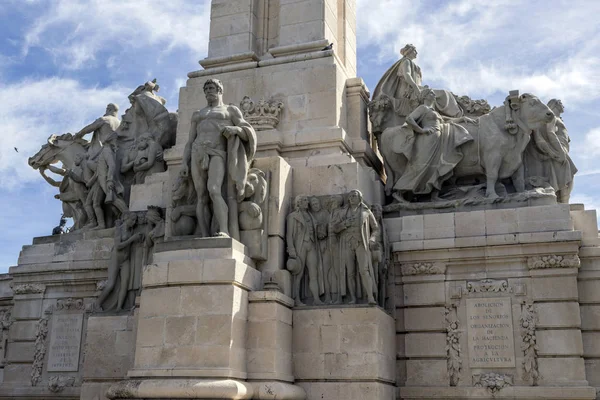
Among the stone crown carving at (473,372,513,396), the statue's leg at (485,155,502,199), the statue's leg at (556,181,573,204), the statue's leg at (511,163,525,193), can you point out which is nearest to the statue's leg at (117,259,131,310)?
the stone crown carving at (473,372,513,396)

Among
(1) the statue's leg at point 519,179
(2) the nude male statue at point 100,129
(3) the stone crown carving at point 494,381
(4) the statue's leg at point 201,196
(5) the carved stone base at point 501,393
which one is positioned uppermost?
(2) the nude male statue at point 100,129

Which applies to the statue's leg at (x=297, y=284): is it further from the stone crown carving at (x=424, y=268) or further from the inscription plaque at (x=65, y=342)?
the inscription plaque at (x=65, y=342)

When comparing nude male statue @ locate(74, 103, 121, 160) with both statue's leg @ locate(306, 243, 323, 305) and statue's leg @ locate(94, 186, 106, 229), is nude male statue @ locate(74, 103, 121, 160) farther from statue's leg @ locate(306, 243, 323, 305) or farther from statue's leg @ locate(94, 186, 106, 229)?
statue's leg @ locate(306, 243, 323, 305)

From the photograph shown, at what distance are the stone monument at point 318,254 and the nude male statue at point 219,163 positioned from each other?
4 cm

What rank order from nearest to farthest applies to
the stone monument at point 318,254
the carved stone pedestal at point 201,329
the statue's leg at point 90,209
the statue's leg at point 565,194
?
the carved stone pedestal at point 201,329, the stone monument at point 318,254, the statue's leg at point 565,194, the statue's leg at point 90,209

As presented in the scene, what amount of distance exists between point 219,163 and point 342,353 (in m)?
4.30

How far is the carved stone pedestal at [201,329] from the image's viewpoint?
12.6 meters

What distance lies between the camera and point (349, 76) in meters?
19.4

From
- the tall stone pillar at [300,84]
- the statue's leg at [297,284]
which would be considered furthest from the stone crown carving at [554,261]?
the statue's leg at [297,284]

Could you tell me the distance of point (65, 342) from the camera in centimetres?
1845

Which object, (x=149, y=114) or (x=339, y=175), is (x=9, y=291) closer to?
(x=149, y=114)

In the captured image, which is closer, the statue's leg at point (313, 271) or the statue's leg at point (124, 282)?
the statue's leg at point (313, 271)

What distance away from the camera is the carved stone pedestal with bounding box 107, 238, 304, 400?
41.3 feet

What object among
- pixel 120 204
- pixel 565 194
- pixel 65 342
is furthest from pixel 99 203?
pixel 565 194
